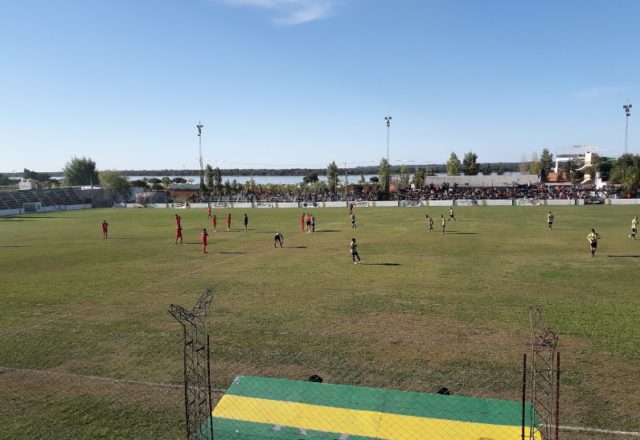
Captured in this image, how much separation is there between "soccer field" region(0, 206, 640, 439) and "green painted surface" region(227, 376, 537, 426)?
1201 millimetres

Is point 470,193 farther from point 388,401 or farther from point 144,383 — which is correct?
point 144,383

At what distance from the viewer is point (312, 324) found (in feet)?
46.4

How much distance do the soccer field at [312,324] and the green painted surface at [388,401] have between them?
1.20 metres

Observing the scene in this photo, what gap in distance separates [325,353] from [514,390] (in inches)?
181

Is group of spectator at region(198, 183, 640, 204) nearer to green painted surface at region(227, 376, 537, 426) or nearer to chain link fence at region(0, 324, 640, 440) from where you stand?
chain link fence at region(0, 324, 640, 440)

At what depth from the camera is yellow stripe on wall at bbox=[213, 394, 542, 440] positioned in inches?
294

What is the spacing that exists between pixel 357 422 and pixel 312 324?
6.38 m

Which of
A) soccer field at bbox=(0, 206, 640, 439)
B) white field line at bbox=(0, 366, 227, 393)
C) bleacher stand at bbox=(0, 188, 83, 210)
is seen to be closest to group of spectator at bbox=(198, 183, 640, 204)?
bleacher stand at bbox=(0, 188, 83, 210)

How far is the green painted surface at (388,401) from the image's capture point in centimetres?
803

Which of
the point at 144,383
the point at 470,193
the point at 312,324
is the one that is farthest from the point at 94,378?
the point at 470,193

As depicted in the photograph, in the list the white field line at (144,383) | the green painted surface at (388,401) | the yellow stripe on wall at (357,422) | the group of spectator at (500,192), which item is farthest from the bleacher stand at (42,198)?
the yellow stripe on wall at (357,422)

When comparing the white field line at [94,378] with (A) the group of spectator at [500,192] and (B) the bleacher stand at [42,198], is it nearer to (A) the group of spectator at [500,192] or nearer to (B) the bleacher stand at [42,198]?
(A) the group of spectator at [500,192]

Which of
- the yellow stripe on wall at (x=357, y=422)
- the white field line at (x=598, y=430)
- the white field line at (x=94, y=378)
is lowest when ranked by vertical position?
the white field line at (x=598, y=430)

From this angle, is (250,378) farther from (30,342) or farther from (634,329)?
(634,329)
